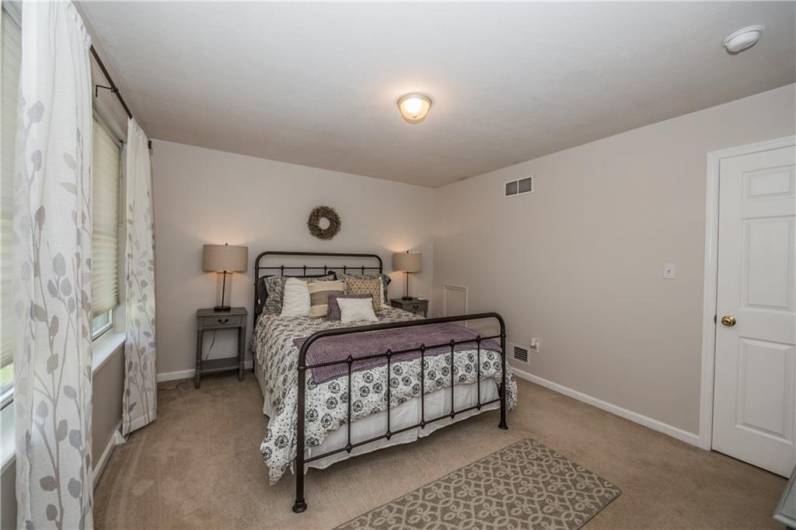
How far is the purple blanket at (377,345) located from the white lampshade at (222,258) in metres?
1.43

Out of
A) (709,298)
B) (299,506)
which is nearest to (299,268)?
(299,506)

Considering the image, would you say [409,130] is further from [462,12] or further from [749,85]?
[749,85]

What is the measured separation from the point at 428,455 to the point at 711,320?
7.30 ft

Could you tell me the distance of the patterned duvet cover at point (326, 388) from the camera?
1.81m

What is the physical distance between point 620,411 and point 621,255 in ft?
4.37

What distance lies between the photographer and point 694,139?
2.49 metres

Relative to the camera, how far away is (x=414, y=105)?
226 cm

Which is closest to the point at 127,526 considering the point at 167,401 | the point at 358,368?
the point at 358,368

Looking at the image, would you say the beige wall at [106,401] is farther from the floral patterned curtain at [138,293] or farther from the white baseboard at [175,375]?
the white baseboard at [175,375]

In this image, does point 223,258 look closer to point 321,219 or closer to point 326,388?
point 321,219

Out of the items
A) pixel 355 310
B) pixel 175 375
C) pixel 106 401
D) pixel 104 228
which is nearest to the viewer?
pixel 106 401

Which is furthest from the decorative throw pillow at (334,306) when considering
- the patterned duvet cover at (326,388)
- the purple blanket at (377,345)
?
the purple blanket at (377,345)

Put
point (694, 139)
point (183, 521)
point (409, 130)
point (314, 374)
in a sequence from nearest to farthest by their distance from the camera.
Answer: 1. point (183, 521)
2. point (314, 374)
3. point (694, 139)
4. point (409, 130)

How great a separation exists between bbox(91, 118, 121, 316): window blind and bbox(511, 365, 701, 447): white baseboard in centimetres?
384
